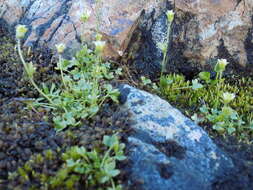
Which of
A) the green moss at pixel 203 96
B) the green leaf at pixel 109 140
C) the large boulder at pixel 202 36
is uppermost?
the large boulder at pixel 202 36

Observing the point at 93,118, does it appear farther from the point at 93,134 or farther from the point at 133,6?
the point at 133,6

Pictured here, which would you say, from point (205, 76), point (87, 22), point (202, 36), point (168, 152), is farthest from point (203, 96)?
Answer: point (87, 22)

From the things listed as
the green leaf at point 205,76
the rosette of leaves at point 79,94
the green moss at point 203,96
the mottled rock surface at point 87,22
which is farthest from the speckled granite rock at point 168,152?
the mottled rock surface at point 87,22

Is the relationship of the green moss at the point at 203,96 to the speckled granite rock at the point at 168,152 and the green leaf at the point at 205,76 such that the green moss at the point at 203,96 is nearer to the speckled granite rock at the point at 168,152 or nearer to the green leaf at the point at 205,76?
the green leaf at the point at 205,76

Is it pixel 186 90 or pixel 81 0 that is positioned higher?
pixel 81 0

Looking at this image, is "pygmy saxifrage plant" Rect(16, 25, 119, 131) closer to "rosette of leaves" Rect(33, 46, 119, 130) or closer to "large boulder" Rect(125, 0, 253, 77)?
"rosette of leaves" Rect(33, 46, 119, 130)

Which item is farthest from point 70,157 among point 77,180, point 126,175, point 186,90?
point 186,90

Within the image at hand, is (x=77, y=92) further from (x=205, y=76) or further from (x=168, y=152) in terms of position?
(x=205, y=76)
